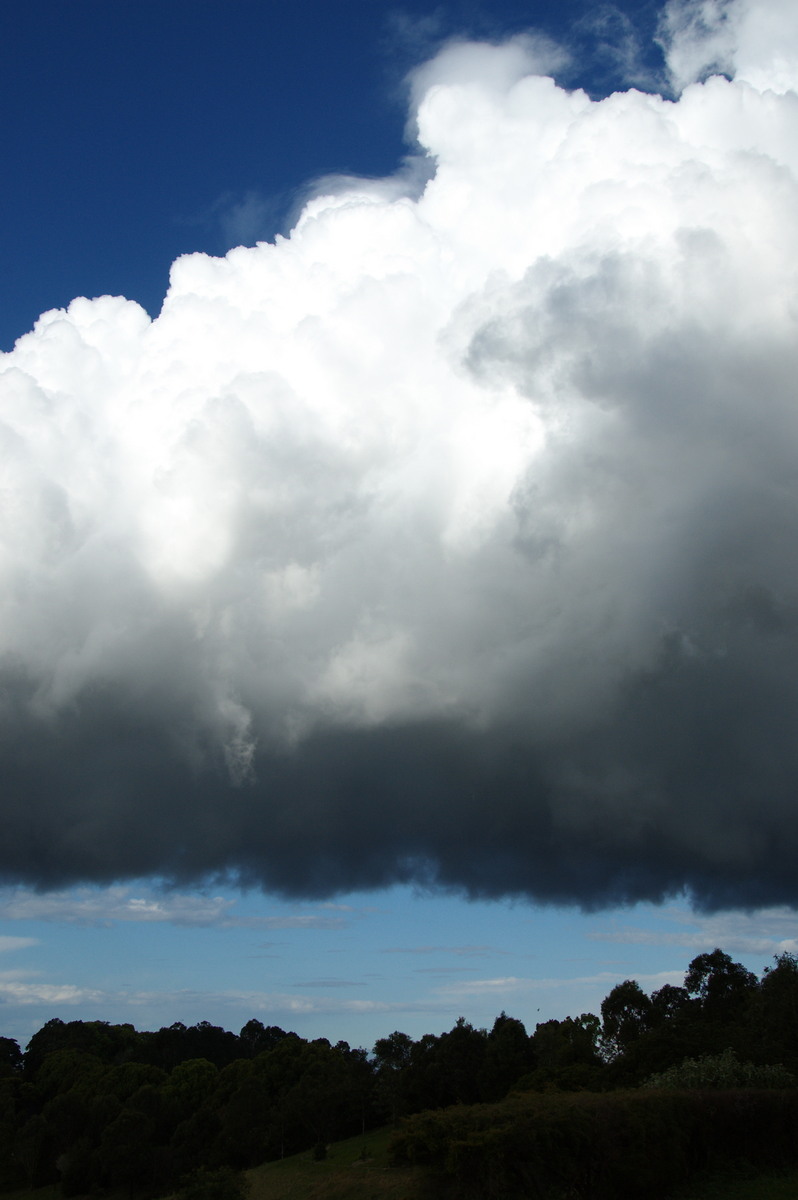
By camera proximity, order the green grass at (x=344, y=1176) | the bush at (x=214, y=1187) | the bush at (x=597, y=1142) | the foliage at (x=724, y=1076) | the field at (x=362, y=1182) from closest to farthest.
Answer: the bush at (x=597, y=1142) → the field at (x=362, y=1182) → the green grass at (x=344, y=1176) → the foliage at (x=724, y=1076) → the bush at (x=214, y=1187)

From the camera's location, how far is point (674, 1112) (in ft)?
172

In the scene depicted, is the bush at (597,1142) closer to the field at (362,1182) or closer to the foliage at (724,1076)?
the field at (362,1182)

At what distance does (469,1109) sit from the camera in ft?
173

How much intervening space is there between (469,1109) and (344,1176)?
36.0 meters

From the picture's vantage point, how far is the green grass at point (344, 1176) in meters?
61.7

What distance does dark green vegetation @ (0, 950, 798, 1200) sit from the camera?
158ft

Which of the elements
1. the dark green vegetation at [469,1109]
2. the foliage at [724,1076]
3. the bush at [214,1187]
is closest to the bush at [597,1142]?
the dark green vegetation at [469,1109]

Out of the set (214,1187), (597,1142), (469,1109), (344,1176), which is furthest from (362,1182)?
(597,1142)

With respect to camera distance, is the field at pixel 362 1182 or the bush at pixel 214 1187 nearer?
the field at pixel 362 1182

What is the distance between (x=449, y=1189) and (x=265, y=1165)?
72747mm

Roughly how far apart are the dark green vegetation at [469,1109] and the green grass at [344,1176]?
0.44 meters

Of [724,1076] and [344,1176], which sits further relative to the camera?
[344,1176]

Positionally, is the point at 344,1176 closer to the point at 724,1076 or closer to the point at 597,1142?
the point at 724,1076

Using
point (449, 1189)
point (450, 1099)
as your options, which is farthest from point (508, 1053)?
point (449, 1189)
